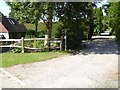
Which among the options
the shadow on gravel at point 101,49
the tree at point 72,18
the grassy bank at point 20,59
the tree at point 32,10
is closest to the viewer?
the grassy bank at point 20,59

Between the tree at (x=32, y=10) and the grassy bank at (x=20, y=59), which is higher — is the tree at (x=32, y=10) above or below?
above

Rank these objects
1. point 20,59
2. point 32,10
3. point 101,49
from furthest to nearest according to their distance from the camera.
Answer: point 101,49
point 32,10
point 20,59

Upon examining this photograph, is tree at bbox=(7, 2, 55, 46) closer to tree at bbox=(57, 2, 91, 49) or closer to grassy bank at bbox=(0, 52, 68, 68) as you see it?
tree at bbox=(57, 2, 91, 49)

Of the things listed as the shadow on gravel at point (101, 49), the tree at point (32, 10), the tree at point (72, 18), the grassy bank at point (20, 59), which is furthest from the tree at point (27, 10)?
the shadow on gravel at point (101, 49)

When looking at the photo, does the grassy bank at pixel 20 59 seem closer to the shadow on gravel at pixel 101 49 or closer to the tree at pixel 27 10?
the tree at pixel 27 10

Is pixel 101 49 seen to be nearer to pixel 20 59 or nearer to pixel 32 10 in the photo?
pixel 32 10

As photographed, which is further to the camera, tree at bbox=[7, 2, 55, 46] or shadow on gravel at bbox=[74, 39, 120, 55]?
shadow on gravel at bbox=[74, 39, 120, 55]

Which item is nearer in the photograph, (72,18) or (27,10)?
(27,10)

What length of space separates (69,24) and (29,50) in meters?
3.88

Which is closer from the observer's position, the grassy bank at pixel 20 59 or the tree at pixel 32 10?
the grassy bank at pixel 20 59

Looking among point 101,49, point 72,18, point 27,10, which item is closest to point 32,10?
point 27,10

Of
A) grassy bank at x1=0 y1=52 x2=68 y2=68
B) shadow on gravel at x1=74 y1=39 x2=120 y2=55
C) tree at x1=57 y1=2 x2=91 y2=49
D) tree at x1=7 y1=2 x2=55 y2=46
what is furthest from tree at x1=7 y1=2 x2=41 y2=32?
shadow on gravel at x1=74 y1=39 x2=120 y2=55

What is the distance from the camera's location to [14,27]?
27641 mm

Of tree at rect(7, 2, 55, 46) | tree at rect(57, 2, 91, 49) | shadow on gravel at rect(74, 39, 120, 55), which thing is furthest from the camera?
tree at rect(57, 2, 91, 49)
